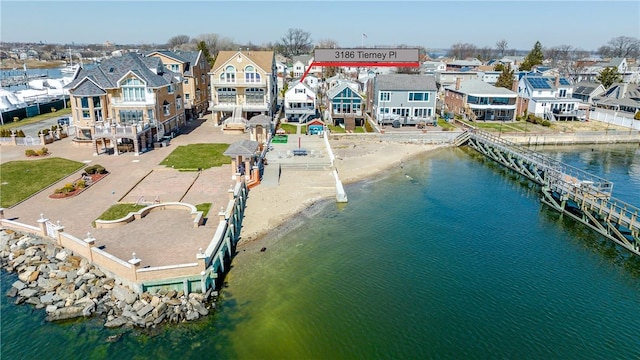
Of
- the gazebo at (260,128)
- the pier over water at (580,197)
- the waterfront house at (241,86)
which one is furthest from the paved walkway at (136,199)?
the pier over water at (580,197)

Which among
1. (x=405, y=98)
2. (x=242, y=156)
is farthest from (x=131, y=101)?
(x=405, y=98)

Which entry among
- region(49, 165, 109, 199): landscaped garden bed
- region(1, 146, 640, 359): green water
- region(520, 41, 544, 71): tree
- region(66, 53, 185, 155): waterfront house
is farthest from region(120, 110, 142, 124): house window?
region(520, 41, 544, 71): tree

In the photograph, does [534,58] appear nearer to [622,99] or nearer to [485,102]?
[622,99]

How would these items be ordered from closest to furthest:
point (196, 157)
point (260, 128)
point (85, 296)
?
1. point (85, 296)
2. point (196, 157)
3. point (260, 128)

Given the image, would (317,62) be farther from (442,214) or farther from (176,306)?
(176,306)

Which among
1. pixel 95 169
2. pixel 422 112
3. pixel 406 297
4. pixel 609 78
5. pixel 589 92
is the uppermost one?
pixel 609 78

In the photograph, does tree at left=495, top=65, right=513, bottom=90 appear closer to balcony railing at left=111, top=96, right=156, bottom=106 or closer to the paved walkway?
the paved walkway
